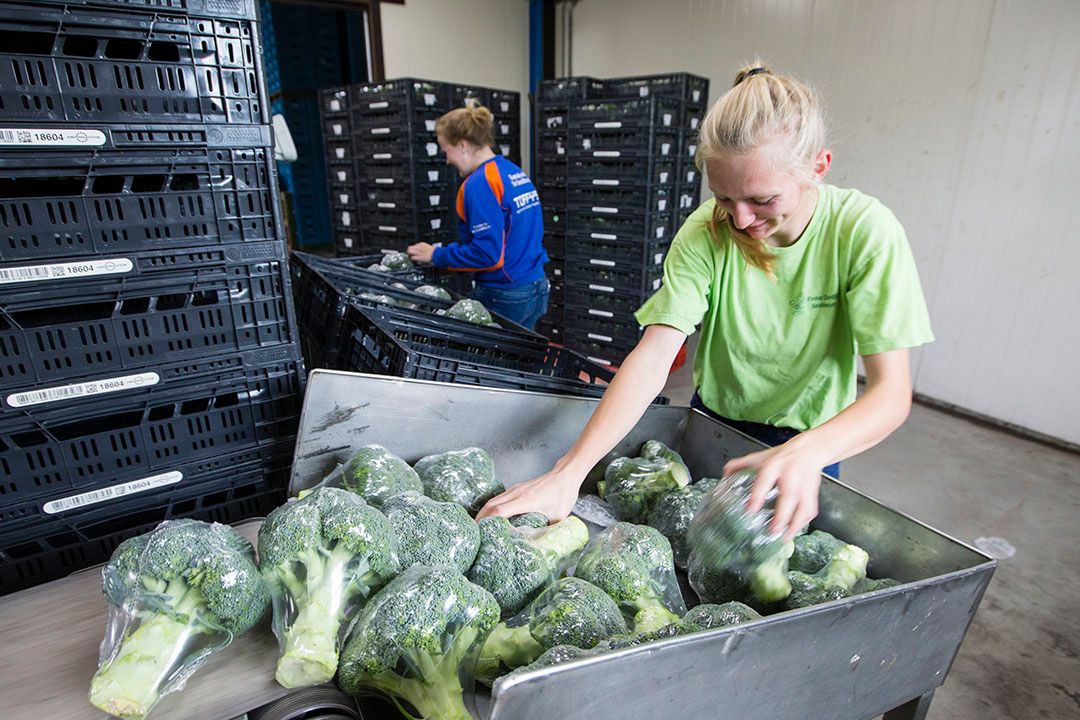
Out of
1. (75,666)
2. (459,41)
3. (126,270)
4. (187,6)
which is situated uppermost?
(459,41)

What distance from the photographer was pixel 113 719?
0.72 metres

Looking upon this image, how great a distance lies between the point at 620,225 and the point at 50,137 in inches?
137

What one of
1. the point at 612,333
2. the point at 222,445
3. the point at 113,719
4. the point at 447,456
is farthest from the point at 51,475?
the point at 612,333

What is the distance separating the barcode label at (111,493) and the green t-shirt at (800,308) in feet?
3.39

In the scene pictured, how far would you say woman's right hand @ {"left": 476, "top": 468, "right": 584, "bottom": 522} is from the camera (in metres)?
1.01

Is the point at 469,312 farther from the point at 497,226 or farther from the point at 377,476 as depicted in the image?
the point at 377,476

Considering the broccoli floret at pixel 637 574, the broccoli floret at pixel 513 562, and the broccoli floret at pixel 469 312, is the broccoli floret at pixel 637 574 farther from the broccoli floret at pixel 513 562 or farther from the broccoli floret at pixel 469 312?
the broccoli floret at pixel 469 312

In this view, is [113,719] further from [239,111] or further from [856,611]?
[239,111]

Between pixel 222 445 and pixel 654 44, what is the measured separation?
549 cm

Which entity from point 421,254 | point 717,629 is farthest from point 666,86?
point 717,629

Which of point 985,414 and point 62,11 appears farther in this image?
point 985,414

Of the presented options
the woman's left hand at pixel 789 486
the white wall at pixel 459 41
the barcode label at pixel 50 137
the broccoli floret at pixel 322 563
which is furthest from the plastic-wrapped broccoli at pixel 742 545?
the white wall at pixel 459 41

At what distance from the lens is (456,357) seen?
65.7 inches

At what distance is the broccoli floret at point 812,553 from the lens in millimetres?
961
